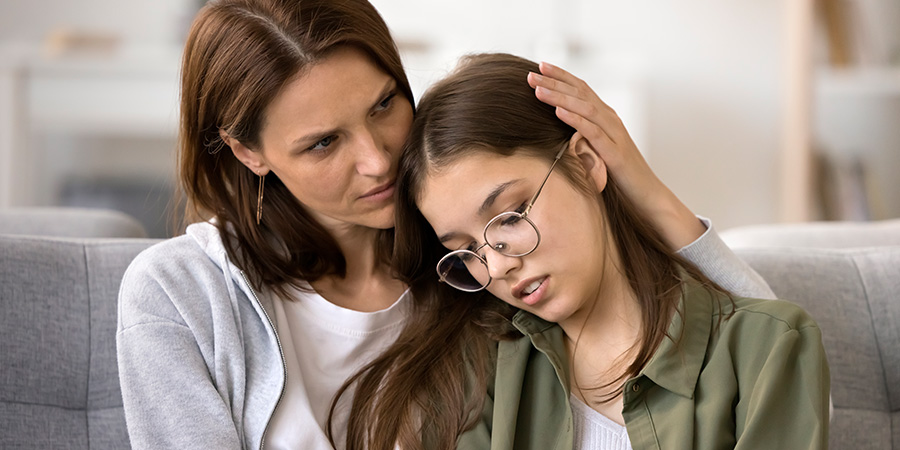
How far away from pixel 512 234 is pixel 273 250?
18.4 inches

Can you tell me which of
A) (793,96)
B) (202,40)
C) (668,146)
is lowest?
(668,146)

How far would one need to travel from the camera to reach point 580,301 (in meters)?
1.27

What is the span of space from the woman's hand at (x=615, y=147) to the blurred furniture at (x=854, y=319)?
0.30 m

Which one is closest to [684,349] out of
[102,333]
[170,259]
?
[170,259]

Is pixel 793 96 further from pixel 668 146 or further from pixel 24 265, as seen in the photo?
pixel 24 265

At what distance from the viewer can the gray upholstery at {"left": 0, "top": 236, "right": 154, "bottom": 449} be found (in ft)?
4.64

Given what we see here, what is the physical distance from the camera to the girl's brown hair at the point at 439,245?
129 cm

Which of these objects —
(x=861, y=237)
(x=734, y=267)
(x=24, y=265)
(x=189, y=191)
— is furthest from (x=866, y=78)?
(x=24, y=265)

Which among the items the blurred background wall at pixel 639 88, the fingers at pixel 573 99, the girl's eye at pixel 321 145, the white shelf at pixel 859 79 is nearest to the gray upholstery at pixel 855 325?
the fingers at pixel 573 99

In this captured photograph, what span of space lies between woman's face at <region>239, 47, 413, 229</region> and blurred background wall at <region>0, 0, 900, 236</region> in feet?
7.58

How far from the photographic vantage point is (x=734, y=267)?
1.41 m

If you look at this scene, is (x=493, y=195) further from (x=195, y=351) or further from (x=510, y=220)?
(x=195, y=351)

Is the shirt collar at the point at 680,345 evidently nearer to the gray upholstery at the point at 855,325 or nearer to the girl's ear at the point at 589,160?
the girl's ear at the point at 589,160

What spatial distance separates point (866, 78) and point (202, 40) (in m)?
3.11
